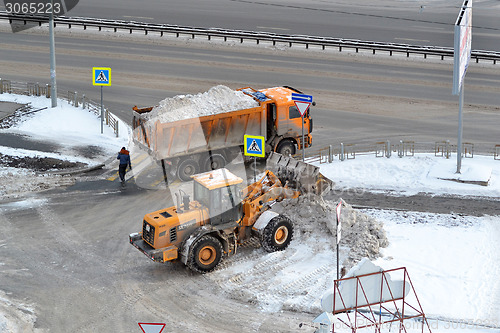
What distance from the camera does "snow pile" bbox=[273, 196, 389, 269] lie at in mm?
20597

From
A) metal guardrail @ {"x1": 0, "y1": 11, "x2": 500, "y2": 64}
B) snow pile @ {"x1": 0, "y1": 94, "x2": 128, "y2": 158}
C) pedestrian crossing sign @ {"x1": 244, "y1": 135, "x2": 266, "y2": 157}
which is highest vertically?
metal guardrail @ {"x1": 0, "y1": 11, "x2": 500, "y2": 64}

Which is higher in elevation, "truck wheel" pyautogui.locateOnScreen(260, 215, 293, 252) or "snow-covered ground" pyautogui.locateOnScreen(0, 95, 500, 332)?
"truck wheel" pyautogui.locateOnScreen(260, 215, 293, 252)

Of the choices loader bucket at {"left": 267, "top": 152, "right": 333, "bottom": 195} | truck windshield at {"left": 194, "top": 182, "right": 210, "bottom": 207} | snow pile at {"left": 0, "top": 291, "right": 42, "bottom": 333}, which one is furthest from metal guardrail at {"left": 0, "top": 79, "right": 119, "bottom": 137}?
snow pile at {"left": 0, "top": 291, "right": 42, "bottom": 333}

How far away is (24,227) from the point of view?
22.7m

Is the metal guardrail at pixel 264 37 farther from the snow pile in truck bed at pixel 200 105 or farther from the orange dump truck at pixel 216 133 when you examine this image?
the snow pile in truck bed at pixel 200 105

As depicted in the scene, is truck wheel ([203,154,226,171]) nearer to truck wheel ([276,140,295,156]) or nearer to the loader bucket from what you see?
truck wheel ([276,140,295,156])

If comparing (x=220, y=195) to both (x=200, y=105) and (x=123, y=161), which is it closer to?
(x=123, y=161)

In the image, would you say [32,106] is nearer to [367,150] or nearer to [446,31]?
[367,150]

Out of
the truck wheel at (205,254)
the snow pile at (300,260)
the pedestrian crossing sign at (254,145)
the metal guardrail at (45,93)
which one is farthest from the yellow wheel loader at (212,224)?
the metal guardrail at (45,93)

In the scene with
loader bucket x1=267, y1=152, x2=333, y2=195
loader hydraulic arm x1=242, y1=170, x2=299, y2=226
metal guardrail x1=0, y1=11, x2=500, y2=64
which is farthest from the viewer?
metal guardrail x1=0, y1=11, x2=500, y2=64

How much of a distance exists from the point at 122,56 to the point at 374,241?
92.9ft

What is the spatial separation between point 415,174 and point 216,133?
25.9 feet

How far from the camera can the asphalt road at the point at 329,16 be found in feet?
181

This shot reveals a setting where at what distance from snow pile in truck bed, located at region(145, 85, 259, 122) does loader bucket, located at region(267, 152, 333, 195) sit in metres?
4.99
